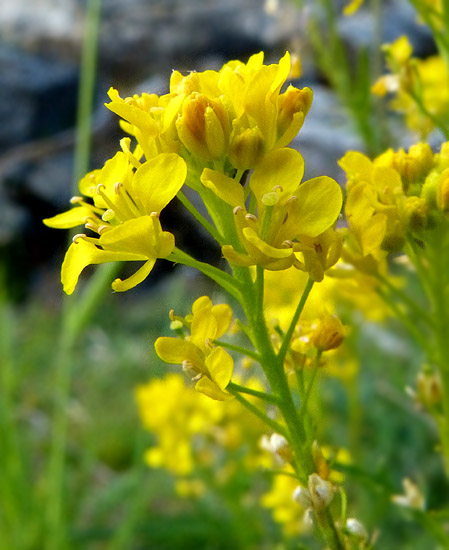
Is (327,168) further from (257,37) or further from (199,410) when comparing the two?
(199,410)

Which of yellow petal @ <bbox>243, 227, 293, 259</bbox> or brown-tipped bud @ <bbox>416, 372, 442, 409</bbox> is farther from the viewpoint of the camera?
brown-tipped bud @ <bbox>416, 372, 442, 409</bbox>

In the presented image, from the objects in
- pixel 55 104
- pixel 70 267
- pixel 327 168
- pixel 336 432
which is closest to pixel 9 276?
pixel 55 104

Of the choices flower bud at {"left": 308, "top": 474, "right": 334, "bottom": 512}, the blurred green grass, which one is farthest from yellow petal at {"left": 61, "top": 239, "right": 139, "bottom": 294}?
the blurred green grass

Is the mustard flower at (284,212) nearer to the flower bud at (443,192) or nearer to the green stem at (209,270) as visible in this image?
the green stem at (209,270)

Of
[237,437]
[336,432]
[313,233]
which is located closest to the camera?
[313,233]

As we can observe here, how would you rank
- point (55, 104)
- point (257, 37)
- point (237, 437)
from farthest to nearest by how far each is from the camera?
point (55, 104)
point (257, 37)
point (237, 437)

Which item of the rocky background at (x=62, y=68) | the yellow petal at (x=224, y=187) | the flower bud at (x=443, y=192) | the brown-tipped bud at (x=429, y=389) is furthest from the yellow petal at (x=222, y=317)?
the rocky background at (x=62, y=68)

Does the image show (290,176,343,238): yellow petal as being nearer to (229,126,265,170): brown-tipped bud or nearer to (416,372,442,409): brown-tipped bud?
(229,126,265,170): brown-tipped bud
